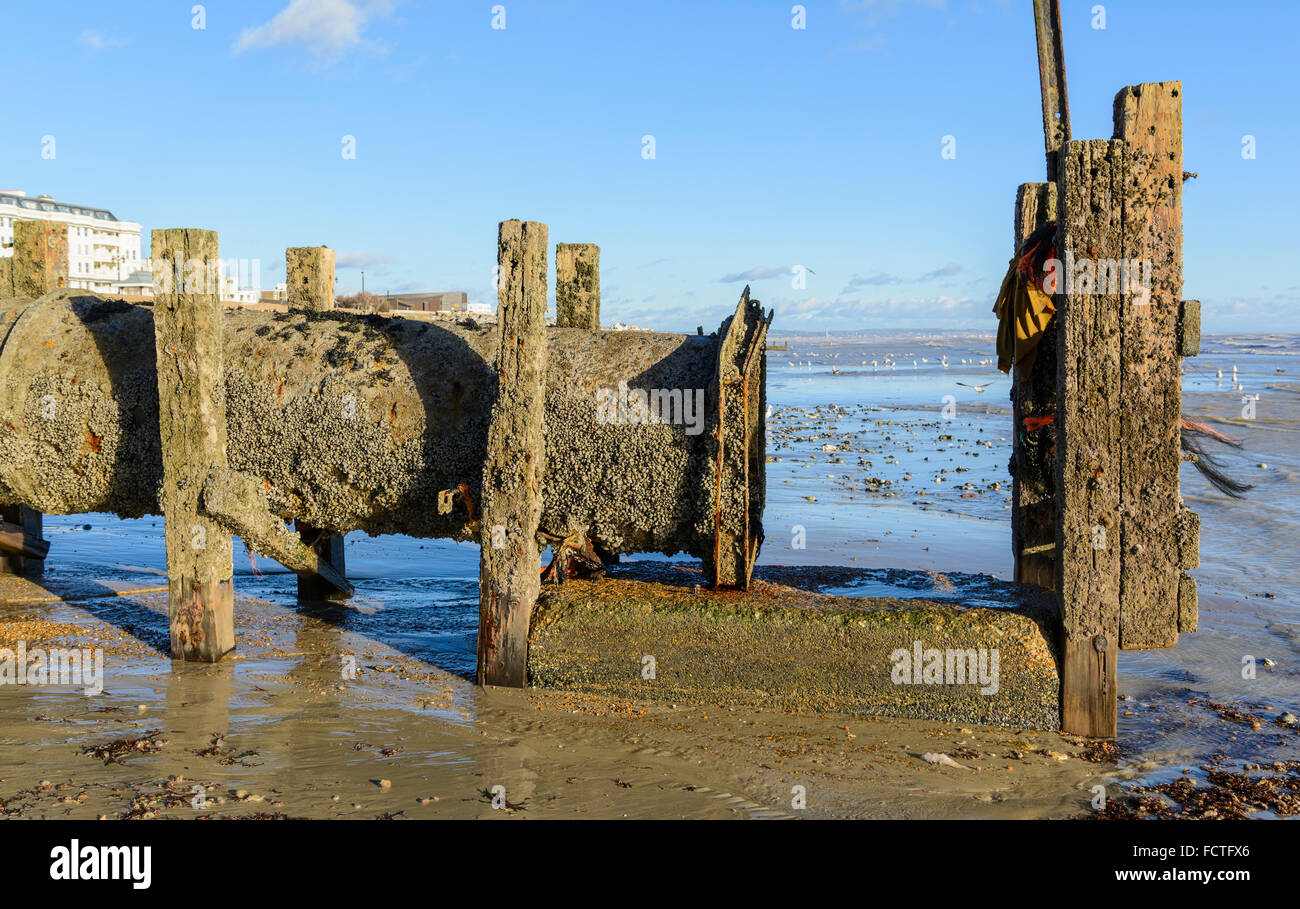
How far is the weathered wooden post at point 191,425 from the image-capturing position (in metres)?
8.11

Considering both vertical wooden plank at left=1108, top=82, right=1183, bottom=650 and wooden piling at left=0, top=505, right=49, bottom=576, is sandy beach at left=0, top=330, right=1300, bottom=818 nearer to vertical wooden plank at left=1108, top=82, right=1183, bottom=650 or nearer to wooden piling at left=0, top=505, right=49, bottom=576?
wooden piling at left=0, top=505, right=49, bottom=576

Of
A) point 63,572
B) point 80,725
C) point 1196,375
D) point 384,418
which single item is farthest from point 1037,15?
point 1196,375

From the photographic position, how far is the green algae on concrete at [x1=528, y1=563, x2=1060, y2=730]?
7.13m

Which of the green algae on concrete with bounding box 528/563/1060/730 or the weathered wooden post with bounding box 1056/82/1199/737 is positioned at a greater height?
the weathered wooden post with bounding box 1056/82/1199/737

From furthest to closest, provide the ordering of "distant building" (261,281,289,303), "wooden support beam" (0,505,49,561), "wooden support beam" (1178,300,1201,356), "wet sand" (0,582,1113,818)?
"distant building" (261,281,289,303)
"wooden support beam" (0,505,49,561)
"wooden support beam" (1178,300,1201,356)
"wet sand" (0,582,1113,818)

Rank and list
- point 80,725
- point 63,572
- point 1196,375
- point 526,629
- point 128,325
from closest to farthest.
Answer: point 80,725 → point 526,629 → point 128,325 → point 63,572 → point 1196,375

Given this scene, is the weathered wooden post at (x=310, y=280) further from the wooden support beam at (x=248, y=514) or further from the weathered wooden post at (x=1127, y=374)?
the weathered wooden post at (x=1127, y=374)

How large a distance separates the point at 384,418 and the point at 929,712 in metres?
4.85

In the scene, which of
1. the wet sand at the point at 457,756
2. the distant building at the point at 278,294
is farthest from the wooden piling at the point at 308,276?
the distant building at the point at 278,294

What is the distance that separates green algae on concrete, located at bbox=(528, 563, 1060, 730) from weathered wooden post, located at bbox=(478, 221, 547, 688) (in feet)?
0.92

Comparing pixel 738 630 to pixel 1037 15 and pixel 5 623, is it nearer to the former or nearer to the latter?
pixel 1037 15

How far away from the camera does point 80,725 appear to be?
7.04 metres

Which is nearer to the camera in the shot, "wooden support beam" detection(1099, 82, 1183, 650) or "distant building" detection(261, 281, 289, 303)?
"wooden support beam" detection(1099, 82, 1183, 650)

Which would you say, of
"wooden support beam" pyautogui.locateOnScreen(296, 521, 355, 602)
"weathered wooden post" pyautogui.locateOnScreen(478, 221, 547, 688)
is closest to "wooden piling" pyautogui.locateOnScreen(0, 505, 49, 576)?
"wooden support beam" pyautogui.locateOnScreen(296, 521, 355, 602)
